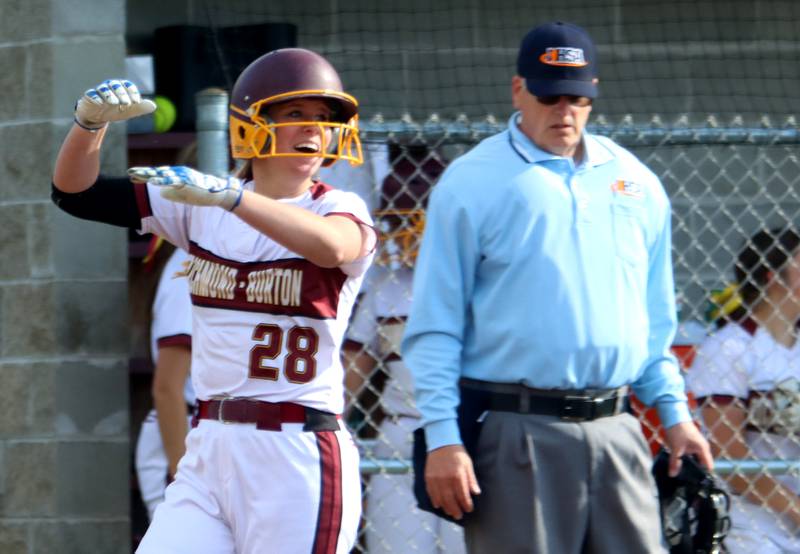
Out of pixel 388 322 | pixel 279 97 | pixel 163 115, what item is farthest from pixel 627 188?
pixel 163 115

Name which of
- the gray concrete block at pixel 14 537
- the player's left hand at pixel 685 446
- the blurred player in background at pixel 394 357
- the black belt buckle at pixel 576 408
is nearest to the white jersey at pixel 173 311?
the blurred player in background at pixel 394 357

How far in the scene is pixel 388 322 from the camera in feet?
14.8

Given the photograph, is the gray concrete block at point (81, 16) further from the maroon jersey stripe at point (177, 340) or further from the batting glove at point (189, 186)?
the batting glove at point (189, 186)

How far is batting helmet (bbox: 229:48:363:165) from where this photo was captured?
3.20 m

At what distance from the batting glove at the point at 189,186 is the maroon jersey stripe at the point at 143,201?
0.50 meters

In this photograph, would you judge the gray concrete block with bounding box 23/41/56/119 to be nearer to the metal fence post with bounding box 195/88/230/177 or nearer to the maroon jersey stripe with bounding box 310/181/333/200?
the metal fence post with bounding box 195/88/230/177

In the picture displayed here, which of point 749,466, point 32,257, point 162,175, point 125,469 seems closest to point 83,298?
point 32,257

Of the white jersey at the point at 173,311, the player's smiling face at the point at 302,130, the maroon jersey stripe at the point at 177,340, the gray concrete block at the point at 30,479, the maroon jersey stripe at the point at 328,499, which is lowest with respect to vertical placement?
the gray concrete block at the point at 30,479

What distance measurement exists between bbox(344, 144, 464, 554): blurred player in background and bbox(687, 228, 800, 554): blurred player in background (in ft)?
3.02

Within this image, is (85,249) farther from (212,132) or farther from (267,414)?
(267,414)

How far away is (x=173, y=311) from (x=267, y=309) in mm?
1184

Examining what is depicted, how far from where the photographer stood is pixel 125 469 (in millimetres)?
4395

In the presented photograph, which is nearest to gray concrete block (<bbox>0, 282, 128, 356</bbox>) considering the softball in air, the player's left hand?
the softball in air

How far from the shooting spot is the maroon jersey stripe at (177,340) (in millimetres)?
4219
